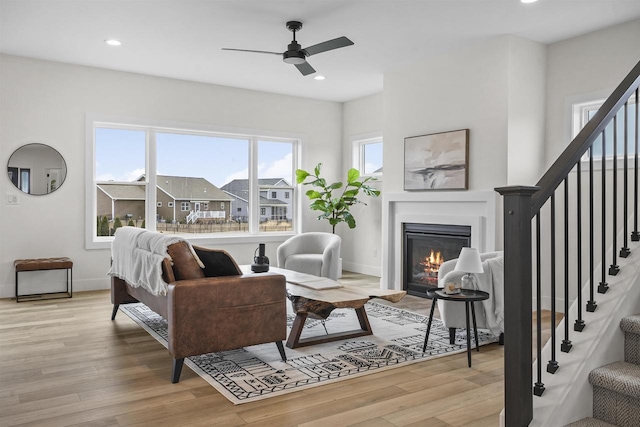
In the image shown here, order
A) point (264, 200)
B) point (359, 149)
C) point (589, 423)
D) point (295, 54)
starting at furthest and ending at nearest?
point (359, 149)
point (264, 200)
point (295, 54)
point (589, 423)

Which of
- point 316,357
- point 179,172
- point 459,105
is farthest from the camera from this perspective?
point 179,172

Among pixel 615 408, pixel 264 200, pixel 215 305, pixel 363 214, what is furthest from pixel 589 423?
pixel 264 200

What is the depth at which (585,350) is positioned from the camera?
202cm

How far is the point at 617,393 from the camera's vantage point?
192 centimetres

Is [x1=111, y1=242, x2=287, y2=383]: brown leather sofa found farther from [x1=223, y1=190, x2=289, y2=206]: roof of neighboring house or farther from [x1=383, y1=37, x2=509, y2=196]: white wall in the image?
[x1=223, y1=190, x2=289, y2=206]: roof of neighboring house

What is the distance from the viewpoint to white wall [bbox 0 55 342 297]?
5.79 m

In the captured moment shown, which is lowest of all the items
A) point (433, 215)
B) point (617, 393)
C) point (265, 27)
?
point (617, 393)

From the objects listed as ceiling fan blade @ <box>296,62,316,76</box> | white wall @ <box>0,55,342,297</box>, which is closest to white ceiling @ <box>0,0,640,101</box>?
white wall @ <box>0,55,342,297</box>

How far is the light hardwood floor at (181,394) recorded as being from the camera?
8.45ft

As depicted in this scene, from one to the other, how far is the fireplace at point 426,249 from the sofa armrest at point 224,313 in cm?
277

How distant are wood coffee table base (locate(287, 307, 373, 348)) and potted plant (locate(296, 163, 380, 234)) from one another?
330 cm

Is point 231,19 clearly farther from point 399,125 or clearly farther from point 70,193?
point 70,193

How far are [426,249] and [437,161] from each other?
3.50 ft

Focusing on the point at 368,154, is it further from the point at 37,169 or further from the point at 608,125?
the point at 37,169
